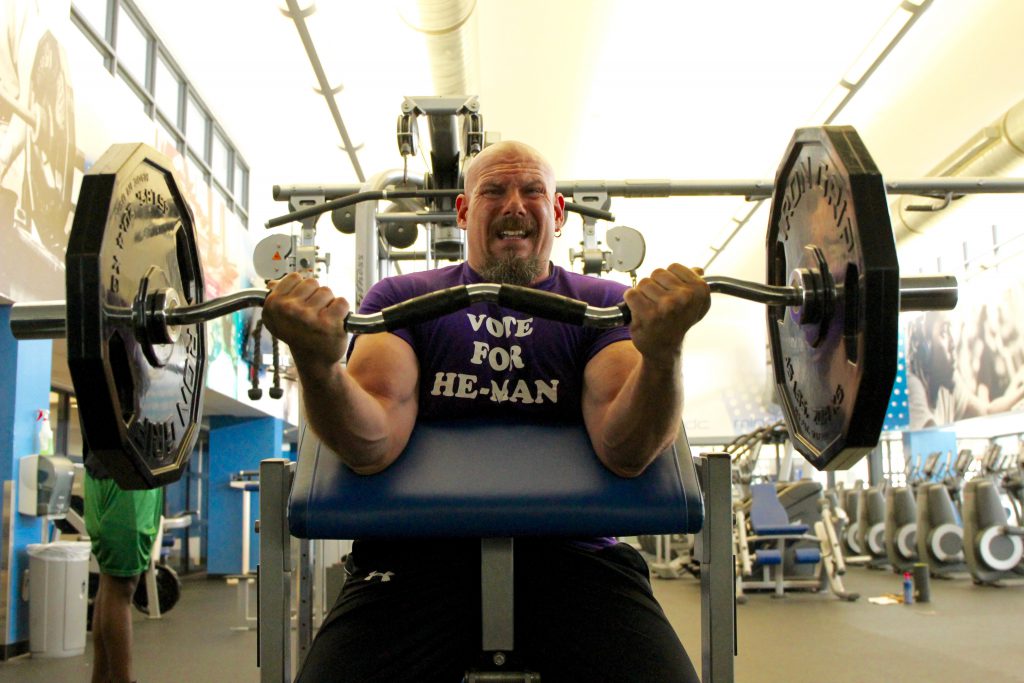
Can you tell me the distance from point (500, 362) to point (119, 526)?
6.79 ft

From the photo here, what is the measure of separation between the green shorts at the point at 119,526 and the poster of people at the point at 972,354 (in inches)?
331

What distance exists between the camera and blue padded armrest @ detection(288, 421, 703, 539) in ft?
4.00

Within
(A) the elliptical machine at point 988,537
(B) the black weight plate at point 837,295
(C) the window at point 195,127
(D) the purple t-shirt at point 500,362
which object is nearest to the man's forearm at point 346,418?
(D) the purple t-shirt at point 500,362

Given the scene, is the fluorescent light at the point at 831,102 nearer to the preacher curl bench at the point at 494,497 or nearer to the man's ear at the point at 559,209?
the man's ear at the point at 559,209

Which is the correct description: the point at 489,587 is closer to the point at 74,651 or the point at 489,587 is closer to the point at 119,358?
the point at 119,358

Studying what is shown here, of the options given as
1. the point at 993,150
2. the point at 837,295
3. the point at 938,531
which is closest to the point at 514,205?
the point at 837,295

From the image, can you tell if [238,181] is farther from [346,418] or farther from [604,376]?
[346,418]

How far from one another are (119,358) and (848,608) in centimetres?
627

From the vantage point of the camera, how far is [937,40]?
569cm

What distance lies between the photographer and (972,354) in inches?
396

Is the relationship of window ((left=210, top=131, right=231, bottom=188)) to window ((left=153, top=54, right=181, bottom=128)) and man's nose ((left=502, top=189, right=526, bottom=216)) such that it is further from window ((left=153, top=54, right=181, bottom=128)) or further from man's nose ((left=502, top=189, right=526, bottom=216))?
man's nose ((left=502, top=189, right=526, bottom=216))

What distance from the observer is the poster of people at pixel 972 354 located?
9.06 m

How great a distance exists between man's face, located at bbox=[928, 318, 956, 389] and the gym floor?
401 cm

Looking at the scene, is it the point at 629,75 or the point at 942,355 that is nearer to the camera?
the point at 629,75
